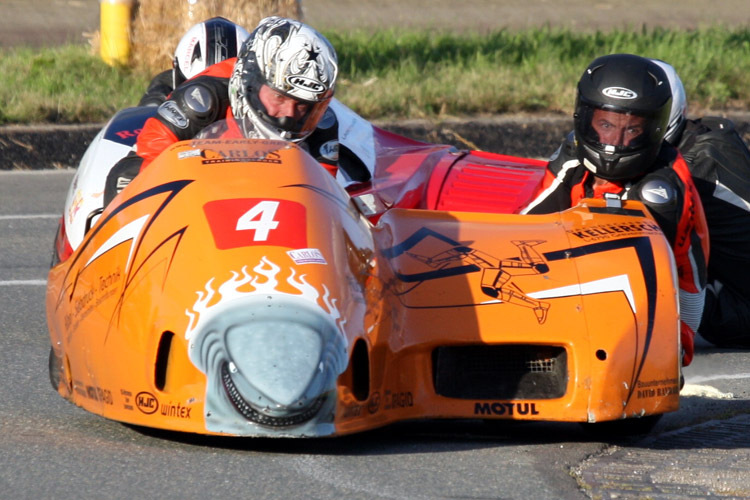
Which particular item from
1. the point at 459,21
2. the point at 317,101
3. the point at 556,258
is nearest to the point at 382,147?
the point at 317,101

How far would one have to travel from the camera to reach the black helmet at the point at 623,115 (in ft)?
18.6

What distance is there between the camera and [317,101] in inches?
212

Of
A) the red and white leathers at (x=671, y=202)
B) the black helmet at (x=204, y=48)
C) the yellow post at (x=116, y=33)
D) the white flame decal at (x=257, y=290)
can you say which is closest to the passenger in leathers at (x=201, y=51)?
the black helmet at (x=204, y=48)

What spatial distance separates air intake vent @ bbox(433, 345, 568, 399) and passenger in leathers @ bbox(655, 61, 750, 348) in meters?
2.21

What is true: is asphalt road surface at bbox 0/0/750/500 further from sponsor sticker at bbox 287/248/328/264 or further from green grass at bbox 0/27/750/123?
green grass at bbox 0/27/750/123

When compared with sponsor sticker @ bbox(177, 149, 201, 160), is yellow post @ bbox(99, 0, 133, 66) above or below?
below

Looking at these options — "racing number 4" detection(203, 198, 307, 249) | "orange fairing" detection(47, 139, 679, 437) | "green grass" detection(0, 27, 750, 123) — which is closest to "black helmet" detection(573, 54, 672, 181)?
"orange fairing" detection(47, 139, 679, 437)

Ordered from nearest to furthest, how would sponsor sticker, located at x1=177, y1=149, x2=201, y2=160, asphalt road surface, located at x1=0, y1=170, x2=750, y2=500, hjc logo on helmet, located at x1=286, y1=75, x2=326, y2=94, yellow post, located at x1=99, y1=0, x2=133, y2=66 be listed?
asphalt road surface, located at x1=0, y1=170, x2=750, y2=500
sponsor sticker, located at x1=177, y1=149, x2=201, y2=160
hjc logo on helmet, located at x1=286, y1=75, x2=326, y2=94
yellow post, located at x1=99, y1=0, x2=133, y2=66

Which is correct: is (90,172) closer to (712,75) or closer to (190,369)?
(190,369)

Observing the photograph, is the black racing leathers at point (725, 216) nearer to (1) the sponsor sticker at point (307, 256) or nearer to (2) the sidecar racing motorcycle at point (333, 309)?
(2) the sidecar racing motorcycle at point (333, 309)

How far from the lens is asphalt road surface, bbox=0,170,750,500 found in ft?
12.8

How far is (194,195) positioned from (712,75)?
799 cm

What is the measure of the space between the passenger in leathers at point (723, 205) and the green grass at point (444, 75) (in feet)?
14.1

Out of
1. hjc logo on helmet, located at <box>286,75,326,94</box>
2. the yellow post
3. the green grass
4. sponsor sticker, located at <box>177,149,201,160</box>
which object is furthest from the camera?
the yellow post
